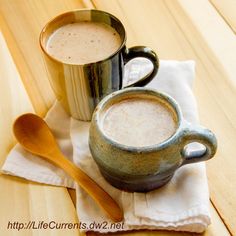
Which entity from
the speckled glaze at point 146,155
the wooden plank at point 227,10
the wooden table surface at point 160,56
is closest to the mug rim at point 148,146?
the speckled glaze at point 146,155

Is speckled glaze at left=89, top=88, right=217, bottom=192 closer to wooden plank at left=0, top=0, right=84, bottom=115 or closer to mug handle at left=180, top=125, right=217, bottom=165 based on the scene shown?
mug handle at left=180, top=125, right=217, bottom=165

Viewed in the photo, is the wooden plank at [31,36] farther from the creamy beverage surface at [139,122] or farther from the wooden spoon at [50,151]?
the creamy beverage surface at [139,122]

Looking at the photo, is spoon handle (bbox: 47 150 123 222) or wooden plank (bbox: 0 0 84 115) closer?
spoon handle (bbox: 47 150 123 222)

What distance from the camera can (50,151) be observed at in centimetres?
66

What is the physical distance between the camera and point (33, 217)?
0.60 m

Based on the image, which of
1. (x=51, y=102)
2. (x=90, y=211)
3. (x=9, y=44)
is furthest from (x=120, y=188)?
(x=9, y=44)

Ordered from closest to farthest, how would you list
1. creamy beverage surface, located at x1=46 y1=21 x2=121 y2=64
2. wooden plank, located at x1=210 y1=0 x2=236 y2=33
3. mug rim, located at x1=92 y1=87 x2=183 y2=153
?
1. mug rim, located at x1=92 y1=87 x2=183 y2=153
2. creamy beverage surface, located at x1=46 y1=21 x2=121 y2=64
3. wooden plank, located at x1=210 y1=0 x2=236 y2=33

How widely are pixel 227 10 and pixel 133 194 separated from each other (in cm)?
40

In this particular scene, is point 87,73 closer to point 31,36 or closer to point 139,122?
point 139,122

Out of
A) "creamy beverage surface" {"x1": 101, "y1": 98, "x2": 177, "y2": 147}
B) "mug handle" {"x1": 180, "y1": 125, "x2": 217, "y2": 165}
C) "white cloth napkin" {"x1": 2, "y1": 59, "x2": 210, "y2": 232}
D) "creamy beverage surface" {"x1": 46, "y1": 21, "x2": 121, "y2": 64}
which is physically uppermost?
"creamy beverage surface" {"x1": 46, "y1": 21, "x2": 121, "y2": 64}

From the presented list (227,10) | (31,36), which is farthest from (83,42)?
(227,10)

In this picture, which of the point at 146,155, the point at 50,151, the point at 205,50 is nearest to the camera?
the point at 146,155

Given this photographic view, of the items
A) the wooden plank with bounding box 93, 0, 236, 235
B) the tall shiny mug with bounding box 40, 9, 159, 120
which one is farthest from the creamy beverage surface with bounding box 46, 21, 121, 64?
the wooden plank with bounding box 93, 0, 236, 235

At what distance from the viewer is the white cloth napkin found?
58 centimetres
